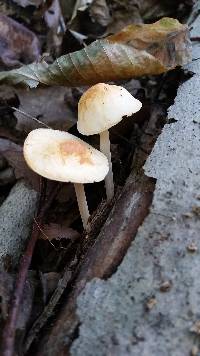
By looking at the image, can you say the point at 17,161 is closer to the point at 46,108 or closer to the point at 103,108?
the point at 46,108

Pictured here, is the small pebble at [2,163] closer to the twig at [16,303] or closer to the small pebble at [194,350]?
the twig at [16,303]

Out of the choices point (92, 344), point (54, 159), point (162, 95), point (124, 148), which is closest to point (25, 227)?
point (54, 159)

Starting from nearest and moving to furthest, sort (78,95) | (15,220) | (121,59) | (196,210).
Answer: (196,210), (15,220), (121,59), (78,95)

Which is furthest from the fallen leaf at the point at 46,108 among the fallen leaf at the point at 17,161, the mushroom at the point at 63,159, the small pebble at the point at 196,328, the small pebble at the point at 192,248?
the small pebble at the point at 196,328

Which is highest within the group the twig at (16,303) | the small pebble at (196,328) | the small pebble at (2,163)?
the small pebble at (196,328)

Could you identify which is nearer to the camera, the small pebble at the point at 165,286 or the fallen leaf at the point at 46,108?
the small pebble at the point at 165,286

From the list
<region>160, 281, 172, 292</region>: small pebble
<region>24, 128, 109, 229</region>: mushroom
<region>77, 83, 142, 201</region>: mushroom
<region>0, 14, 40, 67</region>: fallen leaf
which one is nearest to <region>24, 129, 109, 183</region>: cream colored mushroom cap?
<region>24, 128, 109, 229</region>: mushroom

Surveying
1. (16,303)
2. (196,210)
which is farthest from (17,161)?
(196,210)
